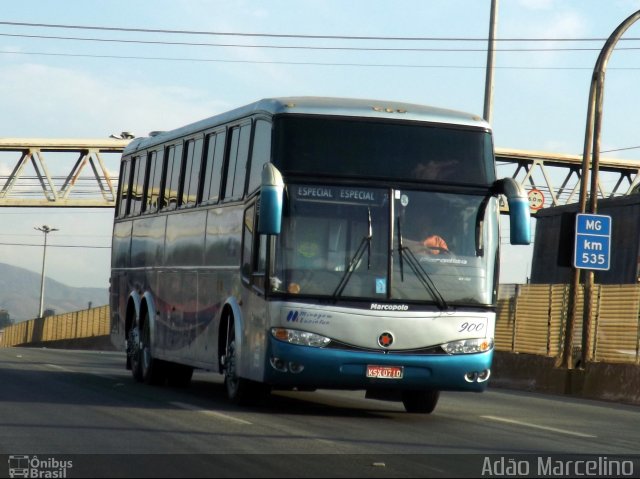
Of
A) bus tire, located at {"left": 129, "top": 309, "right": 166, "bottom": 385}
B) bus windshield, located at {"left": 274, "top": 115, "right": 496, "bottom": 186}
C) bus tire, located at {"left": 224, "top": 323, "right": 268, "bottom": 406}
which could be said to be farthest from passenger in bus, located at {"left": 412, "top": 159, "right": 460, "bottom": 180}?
bus tire, located at {"left": 129, "top": 309, "right": 166, "bottom": 385}

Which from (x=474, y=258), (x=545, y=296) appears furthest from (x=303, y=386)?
(x=545, y=296)

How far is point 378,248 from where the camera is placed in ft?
48.8

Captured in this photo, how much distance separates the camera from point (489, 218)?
50.3ft

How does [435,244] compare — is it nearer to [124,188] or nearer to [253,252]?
[253,252]

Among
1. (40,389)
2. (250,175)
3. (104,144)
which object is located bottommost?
(40,389)

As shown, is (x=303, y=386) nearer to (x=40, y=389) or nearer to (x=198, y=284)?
(x=198, y=284)

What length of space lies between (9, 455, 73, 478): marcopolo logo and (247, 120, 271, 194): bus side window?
5.49 meters

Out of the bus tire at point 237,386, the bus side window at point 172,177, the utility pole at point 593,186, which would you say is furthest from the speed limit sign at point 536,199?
the bus tire at point 237,386

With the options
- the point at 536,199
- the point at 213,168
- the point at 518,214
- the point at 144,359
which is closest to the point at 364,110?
the point at 518,214

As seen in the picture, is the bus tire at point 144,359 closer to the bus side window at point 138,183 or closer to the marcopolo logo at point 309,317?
the bus side window at point 138,183

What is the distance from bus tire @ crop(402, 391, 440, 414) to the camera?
1647cm

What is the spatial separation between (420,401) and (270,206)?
137 inches

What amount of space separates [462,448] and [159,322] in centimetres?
890

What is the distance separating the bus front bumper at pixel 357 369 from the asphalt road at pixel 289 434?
41 cm
